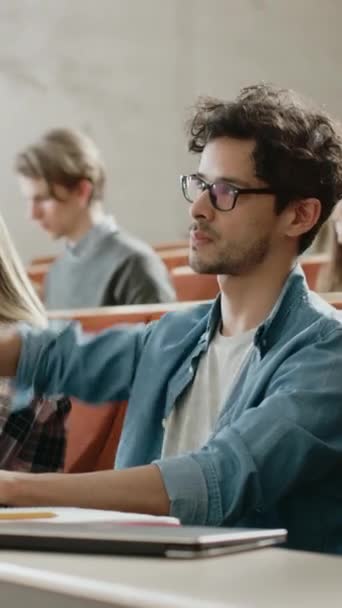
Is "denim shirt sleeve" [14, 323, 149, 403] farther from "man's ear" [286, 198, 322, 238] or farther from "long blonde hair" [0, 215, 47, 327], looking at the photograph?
"man's ear" [286, 198, 322, 238]

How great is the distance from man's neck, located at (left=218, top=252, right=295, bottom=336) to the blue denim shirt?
0.03 meters

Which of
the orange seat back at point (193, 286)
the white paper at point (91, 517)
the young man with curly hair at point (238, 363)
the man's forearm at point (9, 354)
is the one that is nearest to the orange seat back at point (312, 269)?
the orange seat back at point (193, 286)

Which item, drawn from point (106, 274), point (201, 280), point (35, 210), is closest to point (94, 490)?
point (201, 280)

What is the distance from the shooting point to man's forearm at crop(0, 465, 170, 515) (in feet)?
4.27

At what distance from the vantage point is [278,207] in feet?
5.74

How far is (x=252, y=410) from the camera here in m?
1.45

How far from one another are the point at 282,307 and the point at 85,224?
2.46 meters

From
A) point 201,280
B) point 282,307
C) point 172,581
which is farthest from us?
point 201,280

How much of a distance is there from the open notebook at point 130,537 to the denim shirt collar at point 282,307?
644 mm

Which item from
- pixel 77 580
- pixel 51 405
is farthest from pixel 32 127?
pixel 77 580

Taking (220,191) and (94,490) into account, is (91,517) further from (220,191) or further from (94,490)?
(220,191)

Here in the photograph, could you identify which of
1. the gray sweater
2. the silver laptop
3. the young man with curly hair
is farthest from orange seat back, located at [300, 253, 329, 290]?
the silver laptop

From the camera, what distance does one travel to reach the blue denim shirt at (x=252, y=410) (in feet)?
4.60

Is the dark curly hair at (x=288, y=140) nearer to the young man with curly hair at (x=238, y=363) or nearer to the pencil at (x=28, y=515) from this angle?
the young man with curly hair at (x=238, y=363)
